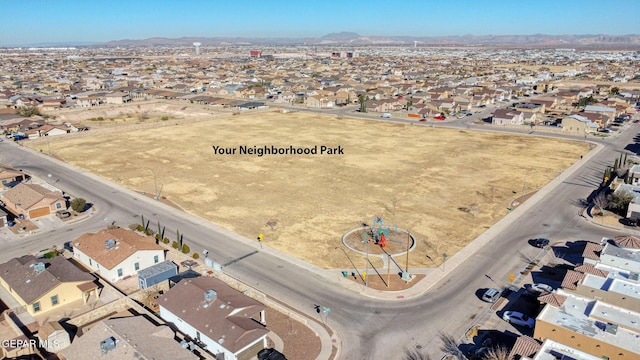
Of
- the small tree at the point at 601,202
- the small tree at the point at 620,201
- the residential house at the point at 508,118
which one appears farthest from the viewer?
the residential house at the point at 508,118

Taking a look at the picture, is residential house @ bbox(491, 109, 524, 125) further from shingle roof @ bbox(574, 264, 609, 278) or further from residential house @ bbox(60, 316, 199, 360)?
residential house @ bbox(60, 316, 199, 360)

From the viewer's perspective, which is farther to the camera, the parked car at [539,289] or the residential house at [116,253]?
the residential house at [116,253]

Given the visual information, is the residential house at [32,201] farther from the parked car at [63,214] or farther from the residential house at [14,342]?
the residential house at [14,342]

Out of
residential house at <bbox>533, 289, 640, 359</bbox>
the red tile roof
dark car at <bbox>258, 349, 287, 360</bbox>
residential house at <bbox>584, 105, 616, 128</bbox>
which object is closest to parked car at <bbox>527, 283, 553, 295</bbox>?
residential house at <bbox>533, 289, 640, 359</bbox>

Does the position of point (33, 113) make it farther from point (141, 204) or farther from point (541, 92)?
point (541, 92)

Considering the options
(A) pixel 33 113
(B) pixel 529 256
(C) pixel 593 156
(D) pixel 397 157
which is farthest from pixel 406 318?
(A) pixel 33 113

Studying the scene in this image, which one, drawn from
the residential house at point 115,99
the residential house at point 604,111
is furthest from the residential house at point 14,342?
the residential house at point 115,99

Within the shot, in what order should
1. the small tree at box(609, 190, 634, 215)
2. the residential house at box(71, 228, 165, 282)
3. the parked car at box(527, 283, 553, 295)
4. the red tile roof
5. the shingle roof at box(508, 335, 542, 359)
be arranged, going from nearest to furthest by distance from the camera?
the shingle roof at box(508, 335, 542, 359)
the red tile roof
the parked car at box(527, 283, 553, 295)
the residential house at box(71, 228, 165, 282)
the small tree at box(609, 190, 634, 215)
